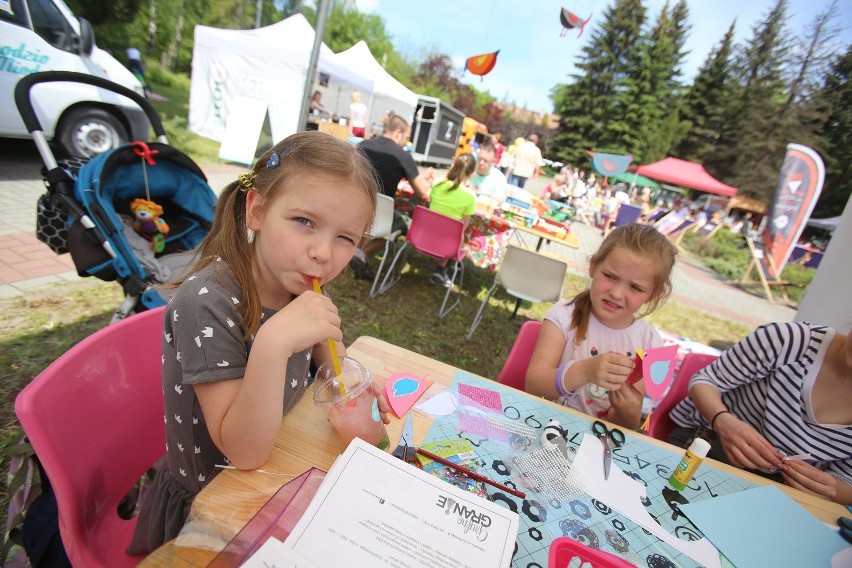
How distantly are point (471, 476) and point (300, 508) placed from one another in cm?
41

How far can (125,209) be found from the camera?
7.10 feet

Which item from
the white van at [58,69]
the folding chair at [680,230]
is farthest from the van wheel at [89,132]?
the folding chair at [680,230]

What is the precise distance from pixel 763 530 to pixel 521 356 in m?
0.94

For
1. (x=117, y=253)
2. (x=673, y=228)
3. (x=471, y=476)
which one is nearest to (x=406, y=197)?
(x=117, y=253)

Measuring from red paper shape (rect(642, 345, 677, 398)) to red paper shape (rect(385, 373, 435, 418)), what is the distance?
2.26 ft

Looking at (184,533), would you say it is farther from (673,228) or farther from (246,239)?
(673,228)

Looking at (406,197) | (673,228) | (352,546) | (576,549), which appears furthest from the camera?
(673,228)

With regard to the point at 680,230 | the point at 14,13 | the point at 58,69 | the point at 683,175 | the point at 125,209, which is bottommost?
the point at 125,209

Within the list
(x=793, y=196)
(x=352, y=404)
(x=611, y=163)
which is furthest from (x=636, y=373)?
(x=611, y=163)

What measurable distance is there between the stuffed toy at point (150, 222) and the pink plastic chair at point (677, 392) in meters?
2.73

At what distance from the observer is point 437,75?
3384 centimetres

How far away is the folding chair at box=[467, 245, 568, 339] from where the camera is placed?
3770 millimetres

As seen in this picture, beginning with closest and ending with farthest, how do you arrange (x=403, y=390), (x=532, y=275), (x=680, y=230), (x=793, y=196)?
(x=403, y=390), (x=532, y=275), (x=793, y=196), (x=680, y=230)

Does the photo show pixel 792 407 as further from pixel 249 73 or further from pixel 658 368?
pixel 249 73
